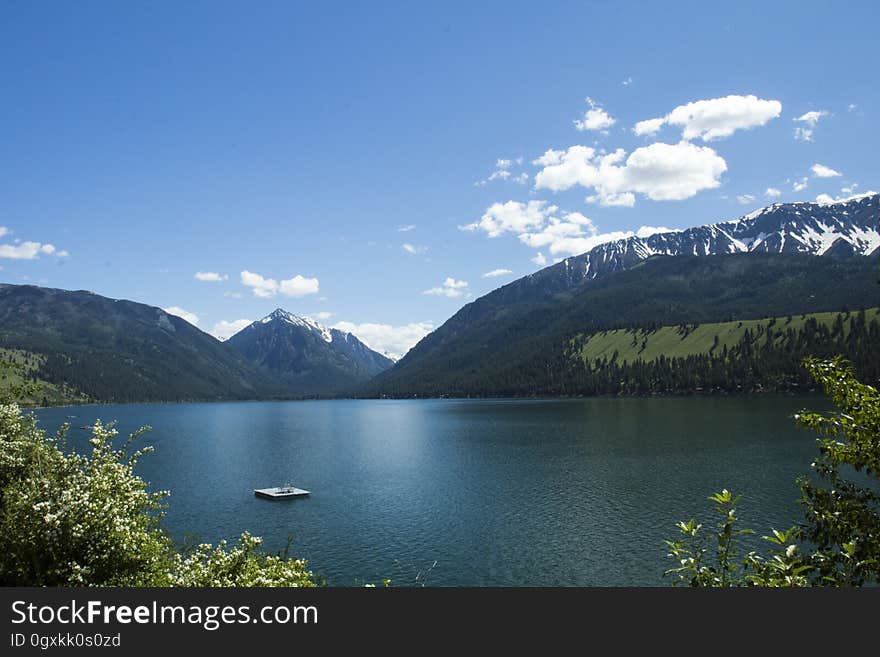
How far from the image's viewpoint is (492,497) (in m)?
83.9

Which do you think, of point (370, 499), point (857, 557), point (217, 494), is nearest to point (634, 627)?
point (857, 557)

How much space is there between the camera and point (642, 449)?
400 feet

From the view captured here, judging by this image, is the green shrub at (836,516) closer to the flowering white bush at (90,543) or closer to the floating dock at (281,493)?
the flowering white bush at (90,543)

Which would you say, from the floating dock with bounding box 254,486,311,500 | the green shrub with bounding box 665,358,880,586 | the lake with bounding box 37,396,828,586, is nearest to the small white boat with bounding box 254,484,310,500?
the floating dock with bounding box 254,486,311,500

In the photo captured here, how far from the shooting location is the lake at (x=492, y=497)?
5397 centimetres

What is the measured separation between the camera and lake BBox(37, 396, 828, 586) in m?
54.0

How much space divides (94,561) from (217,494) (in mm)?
83360

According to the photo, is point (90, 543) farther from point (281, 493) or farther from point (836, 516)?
point (281, 493)

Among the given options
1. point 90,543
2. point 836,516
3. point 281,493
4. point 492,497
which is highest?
point 836,516

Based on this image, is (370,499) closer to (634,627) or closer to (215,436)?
(634,627)

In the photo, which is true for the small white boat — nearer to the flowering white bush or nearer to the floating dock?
the floating dock

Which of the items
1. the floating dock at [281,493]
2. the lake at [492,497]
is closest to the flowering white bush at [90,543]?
the lake at [492,497]

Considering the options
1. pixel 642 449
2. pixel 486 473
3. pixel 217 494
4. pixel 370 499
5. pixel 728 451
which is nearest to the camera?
pixel 370 499

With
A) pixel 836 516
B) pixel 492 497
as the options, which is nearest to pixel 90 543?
pixel 836 516
